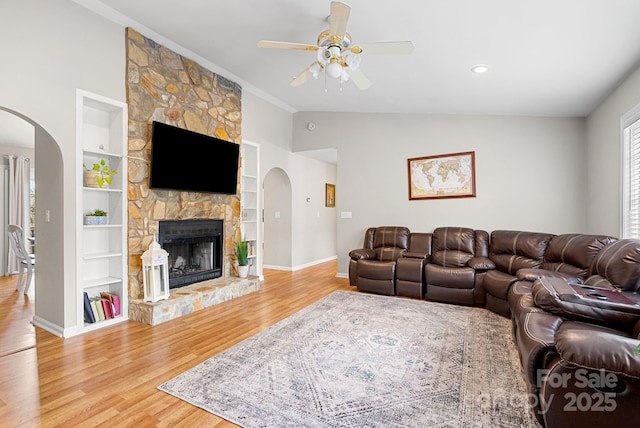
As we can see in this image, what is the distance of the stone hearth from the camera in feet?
11.2

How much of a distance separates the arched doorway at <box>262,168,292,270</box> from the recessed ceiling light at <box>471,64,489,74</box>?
374cm

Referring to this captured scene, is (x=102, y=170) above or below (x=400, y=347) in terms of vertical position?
above

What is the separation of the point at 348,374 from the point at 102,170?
317 cm

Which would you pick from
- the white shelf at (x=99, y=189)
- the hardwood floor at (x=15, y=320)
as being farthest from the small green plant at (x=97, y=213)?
the hardwood floor at (x=15, y=320)

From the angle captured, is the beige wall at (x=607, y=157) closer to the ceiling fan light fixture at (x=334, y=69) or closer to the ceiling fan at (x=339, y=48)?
the ceiling fan at (x=339, y=48)

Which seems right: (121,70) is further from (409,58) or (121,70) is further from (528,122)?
(528,122)

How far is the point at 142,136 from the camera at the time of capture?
3.73 metres

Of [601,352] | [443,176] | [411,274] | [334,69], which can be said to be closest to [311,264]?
[411,274]

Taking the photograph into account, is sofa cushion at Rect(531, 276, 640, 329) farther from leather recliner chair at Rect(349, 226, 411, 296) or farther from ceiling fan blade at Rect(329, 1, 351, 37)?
leather recliner chair at Rect(349, 226, 411, 296)

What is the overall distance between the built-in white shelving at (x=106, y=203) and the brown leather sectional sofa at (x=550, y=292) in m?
3.09

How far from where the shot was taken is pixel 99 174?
3.37m

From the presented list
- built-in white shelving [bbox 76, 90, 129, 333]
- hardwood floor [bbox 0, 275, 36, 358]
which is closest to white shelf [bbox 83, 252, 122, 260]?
built-in white shelving [bbox 76, 90, 129, 333]

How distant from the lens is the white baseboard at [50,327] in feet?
10.0

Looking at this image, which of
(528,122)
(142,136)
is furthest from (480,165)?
(142,136)
